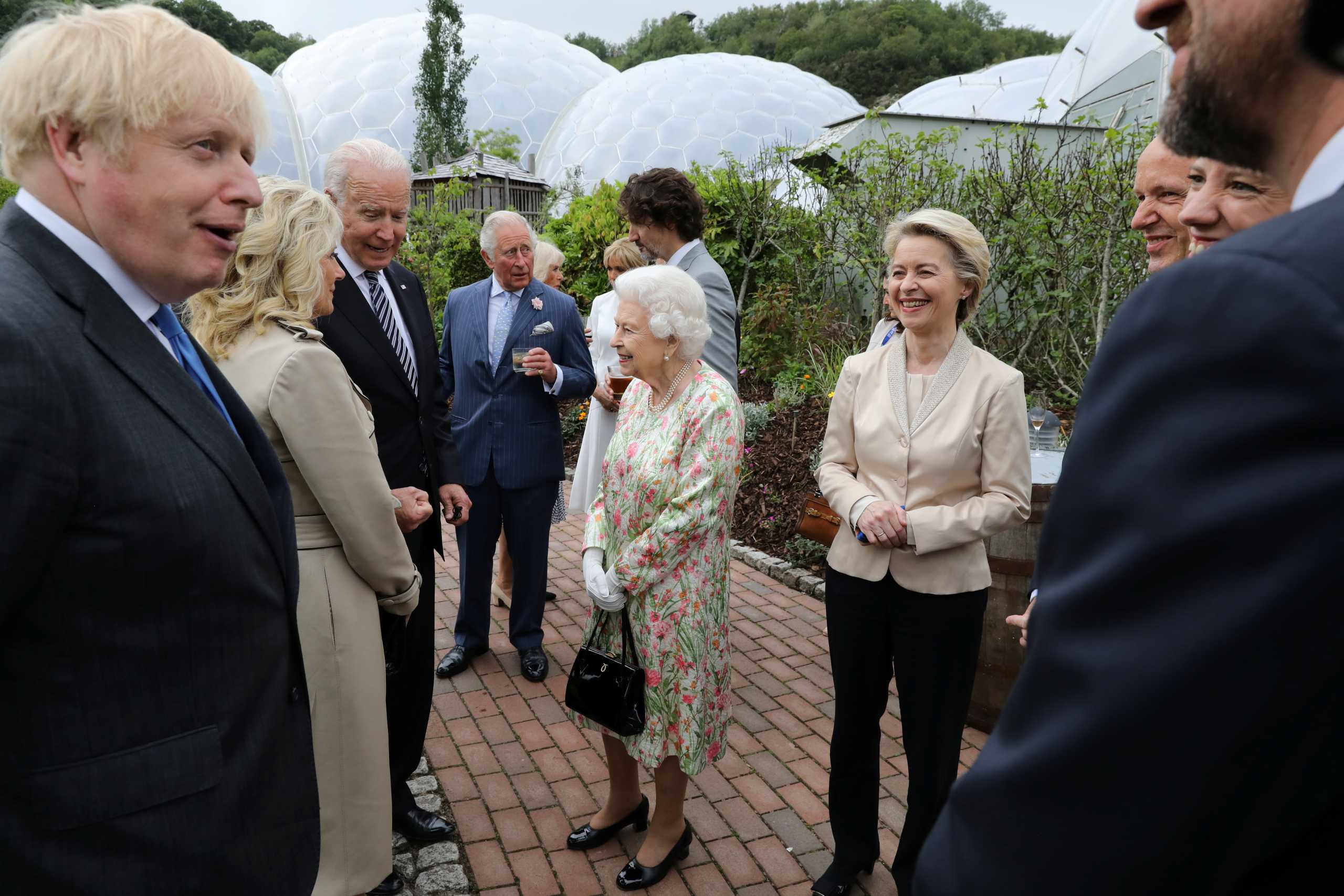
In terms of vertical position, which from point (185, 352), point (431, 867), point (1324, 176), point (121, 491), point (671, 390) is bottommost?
point (431, 867)

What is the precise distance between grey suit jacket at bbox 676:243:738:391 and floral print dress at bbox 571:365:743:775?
122 cm

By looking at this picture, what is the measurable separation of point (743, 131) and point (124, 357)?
28.3 meters

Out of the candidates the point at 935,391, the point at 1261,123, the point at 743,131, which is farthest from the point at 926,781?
the point at 743,131

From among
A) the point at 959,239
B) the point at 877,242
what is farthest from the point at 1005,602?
the point at 877,242

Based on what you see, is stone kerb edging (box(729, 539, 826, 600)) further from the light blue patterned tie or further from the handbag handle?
the handbag handle

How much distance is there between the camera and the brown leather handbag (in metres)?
3.30

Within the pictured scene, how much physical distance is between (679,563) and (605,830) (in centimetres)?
112

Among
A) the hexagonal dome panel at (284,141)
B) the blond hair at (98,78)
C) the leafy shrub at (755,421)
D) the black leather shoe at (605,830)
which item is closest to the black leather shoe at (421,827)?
the black leather shoe at (605,830)

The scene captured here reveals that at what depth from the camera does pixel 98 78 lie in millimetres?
1281

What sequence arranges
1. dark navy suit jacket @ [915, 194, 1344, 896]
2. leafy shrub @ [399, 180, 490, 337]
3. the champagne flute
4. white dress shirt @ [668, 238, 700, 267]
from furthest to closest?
leafy shrub @ [399, 180, 490, 337]
white dress shirt @ [668, 238, 700, 267]
the champagne flute
dark navy suit jacket @ [915, 194, 1344, 896]

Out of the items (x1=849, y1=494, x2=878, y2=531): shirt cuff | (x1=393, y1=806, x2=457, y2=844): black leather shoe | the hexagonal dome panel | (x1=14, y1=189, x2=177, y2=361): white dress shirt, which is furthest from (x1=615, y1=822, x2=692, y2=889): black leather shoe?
the hexagonal dome panel

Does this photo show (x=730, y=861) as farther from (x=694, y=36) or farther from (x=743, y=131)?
(x=694, y=36)

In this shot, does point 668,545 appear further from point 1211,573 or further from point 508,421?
point 1211,573

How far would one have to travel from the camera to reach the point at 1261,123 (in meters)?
0.66
